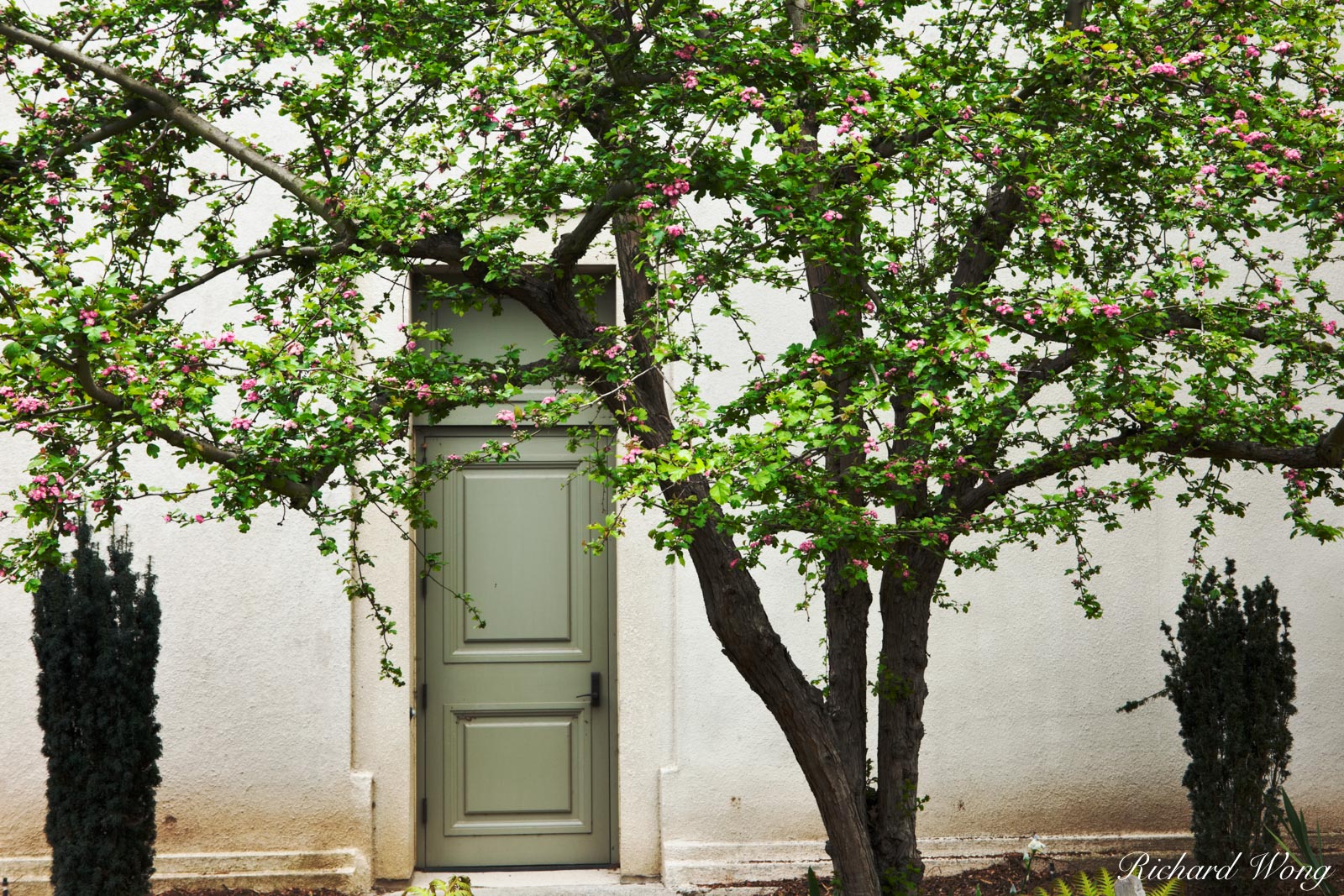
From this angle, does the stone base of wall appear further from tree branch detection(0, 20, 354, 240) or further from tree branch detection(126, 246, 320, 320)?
tree branch detection(0, 20, 354, 240)

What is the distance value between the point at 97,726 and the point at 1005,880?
4353mm

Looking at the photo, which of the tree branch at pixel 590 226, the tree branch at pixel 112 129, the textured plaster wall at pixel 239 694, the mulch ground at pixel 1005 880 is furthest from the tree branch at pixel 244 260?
the mulch ground at pixel 1005 880

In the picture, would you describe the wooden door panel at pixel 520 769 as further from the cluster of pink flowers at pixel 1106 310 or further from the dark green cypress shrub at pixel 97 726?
the cluster of pink flowers at pixel 1106 310

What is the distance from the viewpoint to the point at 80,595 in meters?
5.07

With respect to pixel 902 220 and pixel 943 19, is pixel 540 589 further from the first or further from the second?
pixel 943 19

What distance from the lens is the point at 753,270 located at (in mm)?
3848

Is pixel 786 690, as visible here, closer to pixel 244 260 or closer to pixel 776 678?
pixel 776 678

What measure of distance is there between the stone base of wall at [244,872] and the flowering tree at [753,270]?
2.40 meters

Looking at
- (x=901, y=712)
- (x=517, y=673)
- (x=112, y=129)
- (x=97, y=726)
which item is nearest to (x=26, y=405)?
(x=112, y=129)

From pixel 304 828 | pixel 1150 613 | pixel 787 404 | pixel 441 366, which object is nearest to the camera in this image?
pixel 787 404

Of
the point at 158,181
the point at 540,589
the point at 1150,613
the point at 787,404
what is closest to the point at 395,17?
the point at 158,181

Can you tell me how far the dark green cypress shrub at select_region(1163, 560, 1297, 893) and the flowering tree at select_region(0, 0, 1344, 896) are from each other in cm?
113

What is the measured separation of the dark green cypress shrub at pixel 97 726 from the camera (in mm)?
4898

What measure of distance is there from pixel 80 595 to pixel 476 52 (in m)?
2.92
